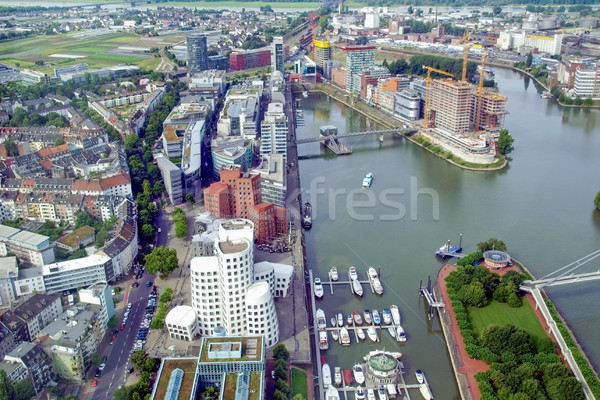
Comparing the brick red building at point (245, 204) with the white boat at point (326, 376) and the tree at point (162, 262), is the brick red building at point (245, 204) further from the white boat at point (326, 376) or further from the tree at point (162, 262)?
the white boat at point (326, 376)

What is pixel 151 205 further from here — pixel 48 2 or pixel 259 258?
pixel 48 2

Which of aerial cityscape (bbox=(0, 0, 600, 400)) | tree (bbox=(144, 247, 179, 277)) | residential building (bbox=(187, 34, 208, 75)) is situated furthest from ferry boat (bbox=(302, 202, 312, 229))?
residential building (bbox=(187, 34, 208, 75))

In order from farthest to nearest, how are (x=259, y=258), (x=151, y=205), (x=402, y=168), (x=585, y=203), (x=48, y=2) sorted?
(x=48, y=2) < (x=402, y=168) < (x=585, y=203) < (x=151, y=205) < (x=259, y=258)

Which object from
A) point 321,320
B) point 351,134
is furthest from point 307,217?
point 351,134

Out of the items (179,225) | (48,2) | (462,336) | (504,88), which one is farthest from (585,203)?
(48,2)

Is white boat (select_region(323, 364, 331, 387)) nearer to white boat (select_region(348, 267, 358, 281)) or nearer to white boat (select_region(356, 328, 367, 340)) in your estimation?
white boat (select_region(356, 328, 367, 340))

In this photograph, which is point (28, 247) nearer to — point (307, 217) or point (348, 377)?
point (307, 217)

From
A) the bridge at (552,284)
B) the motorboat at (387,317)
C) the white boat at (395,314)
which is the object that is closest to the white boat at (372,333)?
the motorboat at (387,317)
